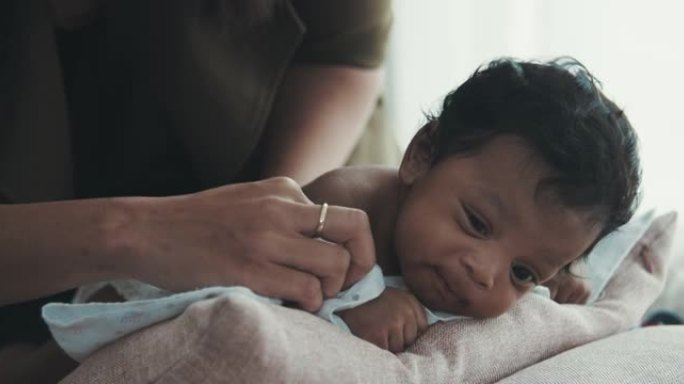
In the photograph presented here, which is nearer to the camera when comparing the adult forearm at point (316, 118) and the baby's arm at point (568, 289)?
the baby's arm at point (568, 289)

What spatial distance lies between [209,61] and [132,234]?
47 centimetres

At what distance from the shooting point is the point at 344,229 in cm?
76

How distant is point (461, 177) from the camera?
0.88 m

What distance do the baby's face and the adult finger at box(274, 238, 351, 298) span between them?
121 mm

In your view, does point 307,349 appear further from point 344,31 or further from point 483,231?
point 344,31

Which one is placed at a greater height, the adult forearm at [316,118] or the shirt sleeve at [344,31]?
the shirt sleeve at [344,31]

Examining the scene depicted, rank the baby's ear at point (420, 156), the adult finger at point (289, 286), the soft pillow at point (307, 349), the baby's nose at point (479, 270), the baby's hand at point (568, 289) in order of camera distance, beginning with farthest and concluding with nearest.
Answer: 1. the baby's hand at point (568, 289)
2. the baby's ear at point (420, 156)
3. the baby's nose at point (479, 270)
4. the adult finger at point (289, 286)
5. the soft pillow at point (307, 349)

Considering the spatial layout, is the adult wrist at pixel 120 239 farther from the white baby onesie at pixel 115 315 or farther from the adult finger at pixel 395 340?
the adult finger at pixel 395 340

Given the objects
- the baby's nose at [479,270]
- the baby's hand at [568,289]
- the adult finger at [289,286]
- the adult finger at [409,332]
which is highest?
the adult finger at [289,286]

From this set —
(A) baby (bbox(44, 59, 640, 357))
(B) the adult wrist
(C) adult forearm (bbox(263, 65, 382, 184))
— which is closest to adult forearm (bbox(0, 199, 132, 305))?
(B) the adult wrist

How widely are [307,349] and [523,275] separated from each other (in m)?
0.34

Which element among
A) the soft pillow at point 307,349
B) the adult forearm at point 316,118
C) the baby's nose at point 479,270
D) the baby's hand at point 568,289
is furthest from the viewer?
the adult forearm at point 316,118

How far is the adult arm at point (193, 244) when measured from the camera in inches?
28.9

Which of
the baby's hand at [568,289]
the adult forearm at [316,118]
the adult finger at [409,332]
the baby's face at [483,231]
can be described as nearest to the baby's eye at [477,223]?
the baby's face at [483,231]
